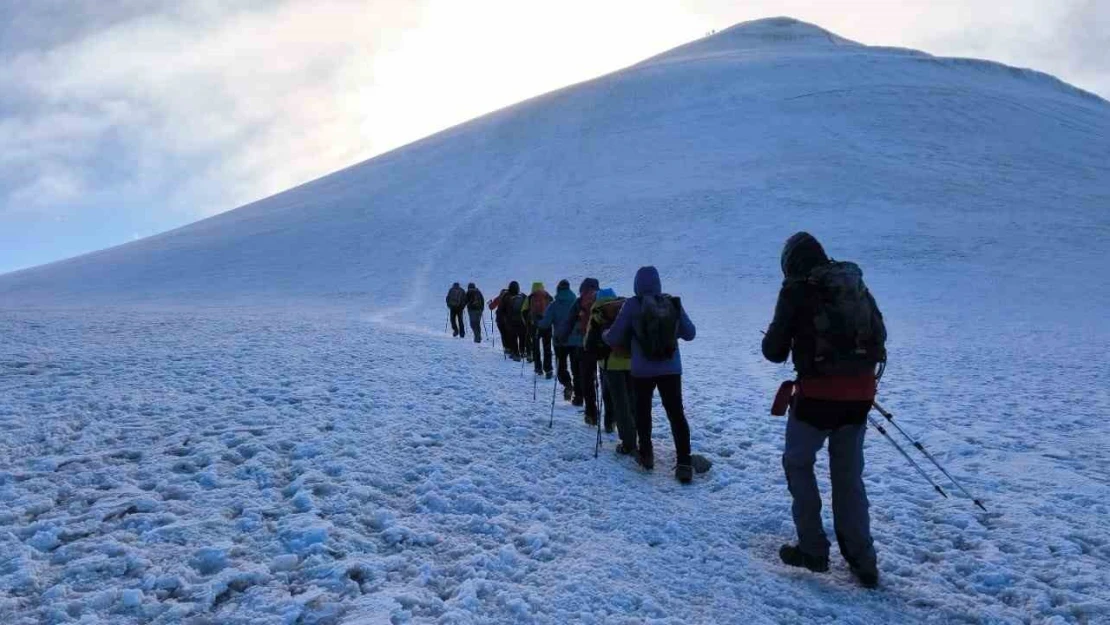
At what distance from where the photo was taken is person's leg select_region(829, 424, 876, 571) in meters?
4.71

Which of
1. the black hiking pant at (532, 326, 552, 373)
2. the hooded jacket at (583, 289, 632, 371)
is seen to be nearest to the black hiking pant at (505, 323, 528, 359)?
the black hiking pant at (532, 326, 552, 373)

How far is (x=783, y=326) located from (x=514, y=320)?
1128 centimetres

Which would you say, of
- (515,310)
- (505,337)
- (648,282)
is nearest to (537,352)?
(515,310)

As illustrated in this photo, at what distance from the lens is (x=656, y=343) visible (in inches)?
264

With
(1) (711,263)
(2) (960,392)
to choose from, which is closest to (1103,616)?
(2) (960,392)

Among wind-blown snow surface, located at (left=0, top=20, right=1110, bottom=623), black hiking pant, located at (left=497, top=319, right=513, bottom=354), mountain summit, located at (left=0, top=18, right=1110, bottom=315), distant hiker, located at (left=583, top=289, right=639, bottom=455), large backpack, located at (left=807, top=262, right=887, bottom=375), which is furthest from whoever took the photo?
mountain summit, located at (left=0, top=18, right=1110, bottom=315)

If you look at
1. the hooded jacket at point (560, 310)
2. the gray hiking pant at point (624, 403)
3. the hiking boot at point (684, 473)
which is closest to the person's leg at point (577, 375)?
the hooded jacket at point (560, 310)

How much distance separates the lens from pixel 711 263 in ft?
119

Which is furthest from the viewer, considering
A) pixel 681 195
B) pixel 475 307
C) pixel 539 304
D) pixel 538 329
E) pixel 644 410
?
pixel 681 195

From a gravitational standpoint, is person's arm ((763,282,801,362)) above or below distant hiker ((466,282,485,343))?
above

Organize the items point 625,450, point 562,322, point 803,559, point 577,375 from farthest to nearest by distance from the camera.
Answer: point 577,375 < point 562,322 < point 625,450 < point 803,559

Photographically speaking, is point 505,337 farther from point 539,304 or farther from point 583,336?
point 583,336

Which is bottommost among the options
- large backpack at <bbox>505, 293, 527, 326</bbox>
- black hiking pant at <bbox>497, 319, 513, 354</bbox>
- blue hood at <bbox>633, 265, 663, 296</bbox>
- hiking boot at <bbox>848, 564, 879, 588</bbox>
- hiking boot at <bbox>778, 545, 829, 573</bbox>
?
hiking boot at <bbox>848, 564, 879, 588</bbox>

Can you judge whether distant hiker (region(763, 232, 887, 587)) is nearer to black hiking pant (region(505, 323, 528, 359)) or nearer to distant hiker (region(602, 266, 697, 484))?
distant hiker (region(602, 266, 697, 484))
